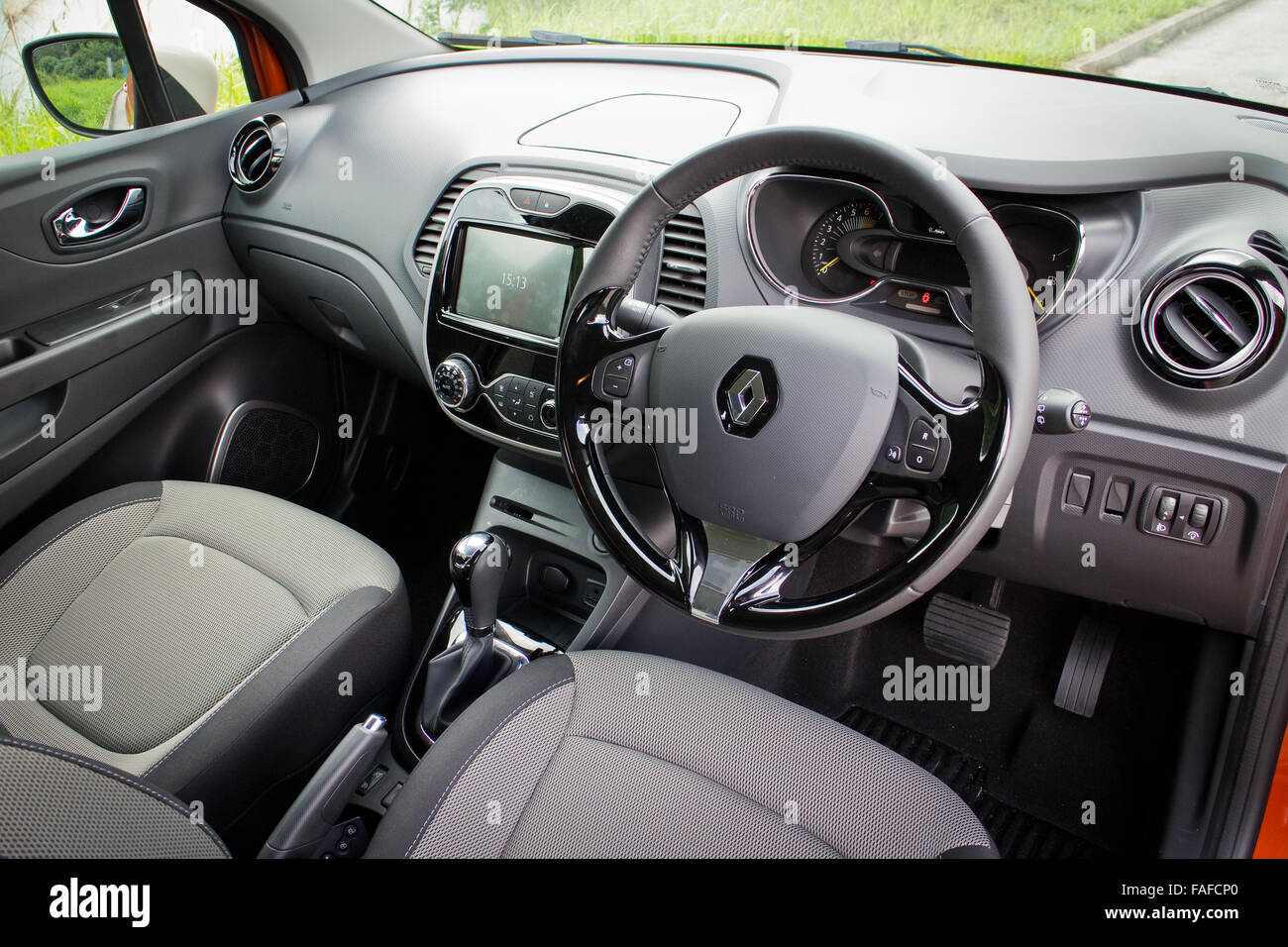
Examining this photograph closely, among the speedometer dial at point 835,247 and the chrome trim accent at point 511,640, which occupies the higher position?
the speedometer dial at point 835,247

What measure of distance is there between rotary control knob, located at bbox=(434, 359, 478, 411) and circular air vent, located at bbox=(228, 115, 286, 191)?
0.74 metres

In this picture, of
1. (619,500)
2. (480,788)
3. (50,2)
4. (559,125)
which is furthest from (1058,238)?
(50,2)

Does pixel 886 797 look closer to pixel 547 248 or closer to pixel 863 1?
pixel 547 248

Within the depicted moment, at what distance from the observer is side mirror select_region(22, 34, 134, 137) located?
6.20 feet

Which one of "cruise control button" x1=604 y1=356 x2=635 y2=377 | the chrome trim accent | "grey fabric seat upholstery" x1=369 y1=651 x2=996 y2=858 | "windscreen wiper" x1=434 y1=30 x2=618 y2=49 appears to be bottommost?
the chrome trim accent

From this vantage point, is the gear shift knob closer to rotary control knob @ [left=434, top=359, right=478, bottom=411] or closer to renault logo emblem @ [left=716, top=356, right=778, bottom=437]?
rotary control knob @ [left=434, top=359, right=478, bottom=411]

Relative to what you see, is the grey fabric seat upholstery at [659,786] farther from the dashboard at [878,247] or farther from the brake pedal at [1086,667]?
the brake pedal at [1086,667]

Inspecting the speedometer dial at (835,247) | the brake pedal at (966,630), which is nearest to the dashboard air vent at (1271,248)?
the speedometer dial at (835,247)

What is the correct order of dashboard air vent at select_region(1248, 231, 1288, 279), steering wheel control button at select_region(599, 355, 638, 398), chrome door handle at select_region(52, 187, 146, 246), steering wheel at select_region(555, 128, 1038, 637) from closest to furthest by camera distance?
steering wheel at select_region(555, 128, 1038, 637) < dashboard air vent at select_region(1248, 231, 1288, 279) < steering wheel control button at select_region(599, 355, 638, 398) < chrome door handle at select_region(52, 187, 146, 246)

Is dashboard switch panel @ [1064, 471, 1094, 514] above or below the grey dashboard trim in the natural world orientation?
Result: below

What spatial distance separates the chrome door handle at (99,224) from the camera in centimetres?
169

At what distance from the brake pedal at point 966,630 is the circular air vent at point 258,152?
1.63 m

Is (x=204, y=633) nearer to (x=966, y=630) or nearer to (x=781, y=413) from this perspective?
(x=781, y=413)

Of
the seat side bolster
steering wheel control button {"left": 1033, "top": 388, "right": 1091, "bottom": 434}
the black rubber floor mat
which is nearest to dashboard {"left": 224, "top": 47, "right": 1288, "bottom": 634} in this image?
steering wheel control button {"left": 1033, "top": 388, "right": 1091, "bottom": 434}
